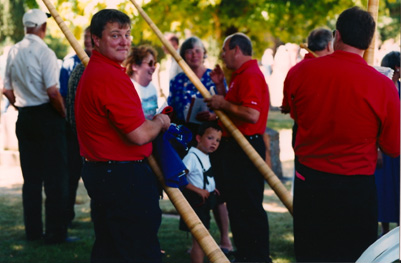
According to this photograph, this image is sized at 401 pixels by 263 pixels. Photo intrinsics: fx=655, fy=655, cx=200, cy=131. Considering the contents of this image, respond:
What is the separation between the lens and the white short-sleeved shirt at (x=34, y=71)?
675cm

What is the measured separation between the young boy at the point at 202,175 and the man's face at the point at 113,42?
1836mm

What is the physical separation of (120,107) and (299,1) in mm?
12097

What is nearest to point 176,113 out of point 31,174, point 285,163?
point 31,174

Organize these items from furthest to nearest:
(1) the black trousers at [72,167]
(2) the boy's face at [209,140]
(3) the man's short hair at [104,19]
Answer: (1) the black trousers at [72,167]
(2) the boy's face at [209,140]
(3) the man's short hair at [104,19]

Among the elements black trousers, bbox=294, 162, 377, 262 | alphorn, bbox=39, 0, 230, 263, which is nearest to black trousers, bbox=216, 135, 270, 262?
black trousers, bbox=294, 162, 377, 262

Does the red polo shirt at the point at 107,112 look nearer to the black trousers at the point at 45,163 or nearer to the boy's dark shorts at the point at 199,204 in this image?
the boy's dark shorts at the point at 199,204

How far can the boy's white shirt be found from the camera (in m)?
5.77

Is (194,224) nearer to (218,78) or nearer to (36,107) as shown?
(218,78)

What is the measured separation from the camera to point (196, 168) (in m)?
5.79

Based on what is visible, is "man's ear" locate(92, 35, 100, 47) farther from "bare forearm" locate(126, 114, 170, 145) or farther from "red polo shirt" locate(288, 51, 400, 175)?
"red polo shirt" locate(288, 51, 400, 175)

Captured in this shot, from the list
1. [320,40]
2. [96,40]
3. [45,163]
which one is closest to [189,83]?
[320,40]


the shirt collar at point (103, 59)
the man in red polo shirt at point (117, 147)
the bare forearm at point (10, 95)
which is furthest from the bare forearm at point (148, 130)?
the bare forearm at point (10, 95)

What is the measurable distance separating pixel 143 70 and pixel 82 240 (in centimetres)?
206

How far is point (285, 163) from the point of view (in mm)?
13227
